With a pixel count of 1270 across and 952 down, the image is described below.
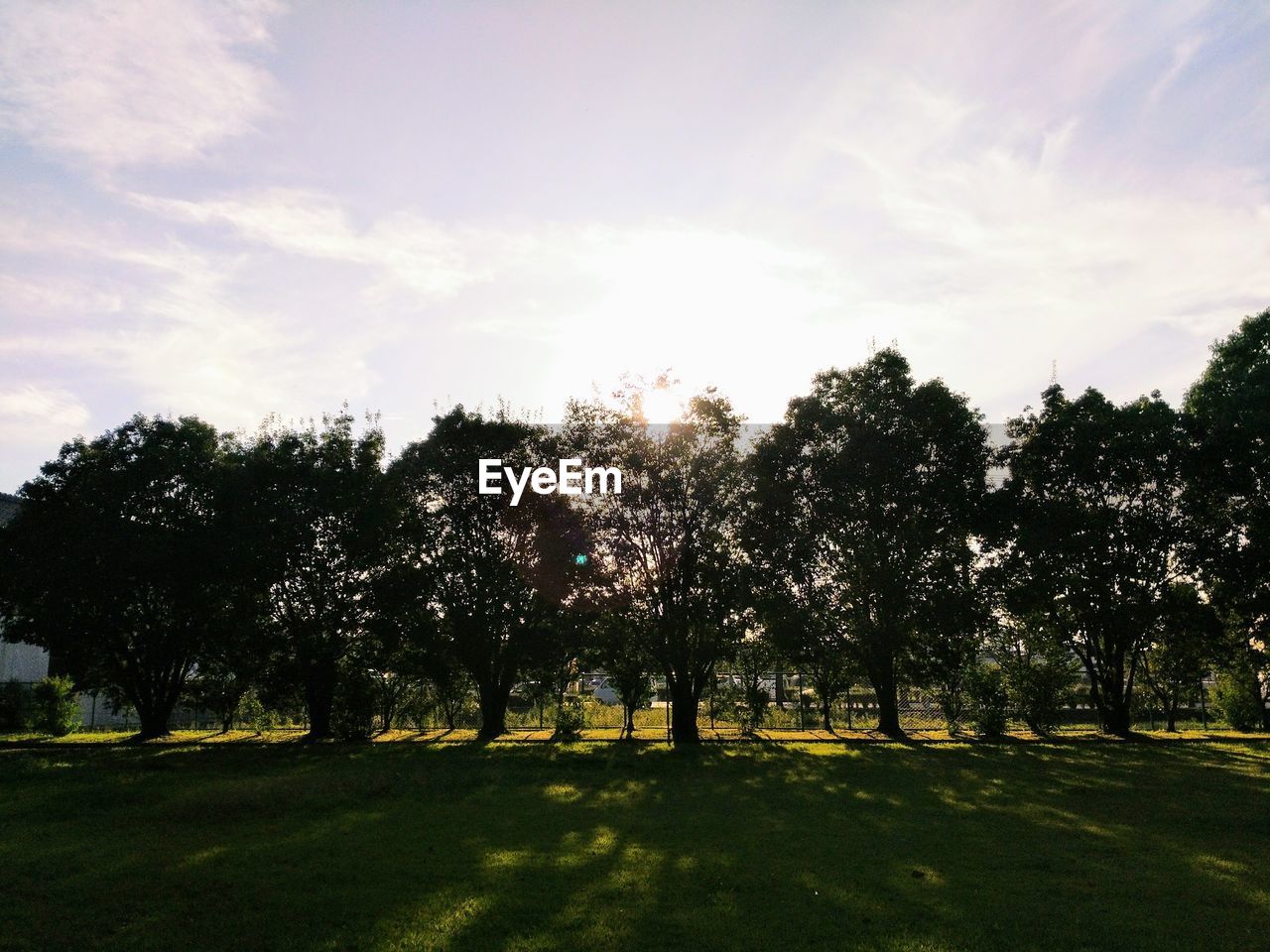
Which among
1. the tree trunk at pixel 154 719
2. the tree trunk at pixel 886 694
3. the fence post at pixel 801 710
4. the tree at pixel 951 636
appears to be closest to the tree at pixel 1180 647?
the tree at pixel 951 636

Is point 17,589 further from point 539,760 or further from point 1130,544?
point 1130,544

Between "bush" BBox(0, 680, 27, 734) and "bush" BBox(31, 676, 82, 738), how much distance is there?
1633 mm

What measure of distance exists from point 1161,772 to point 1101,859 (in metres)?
12.4

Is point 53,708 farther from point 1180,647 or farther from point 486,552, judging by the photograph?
point 1180,647

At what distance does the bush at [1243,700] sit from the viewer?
35.7 m

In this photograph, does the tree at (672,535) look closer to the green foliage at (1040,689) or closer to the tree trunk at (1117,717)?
the green foliage at (1040,689)

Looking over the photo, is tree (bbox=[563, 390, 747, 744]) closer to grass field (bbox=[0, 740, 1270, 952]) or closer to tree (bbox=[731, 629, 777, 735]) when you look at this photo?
tree (bbox=[731, 629, 777, 735])

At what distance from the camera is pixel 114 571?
30.6 metres

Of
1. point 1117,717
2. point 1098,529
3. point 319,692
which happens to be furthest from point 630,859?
point 1117,717

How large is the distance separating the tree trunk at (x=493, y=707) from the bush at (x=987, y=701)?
18.6 metres

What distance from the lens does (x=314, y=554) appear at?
33.5 m

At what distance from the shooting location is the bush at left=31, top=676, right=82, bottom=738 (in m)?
35.0

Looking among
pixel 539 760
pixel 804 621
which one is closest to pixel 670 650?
pixel 804 621

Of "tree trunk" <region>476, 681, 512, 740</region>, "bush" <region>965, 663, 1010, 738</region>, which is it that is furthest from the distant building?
"bush" <region>965, 663, 1010, 738</region>
